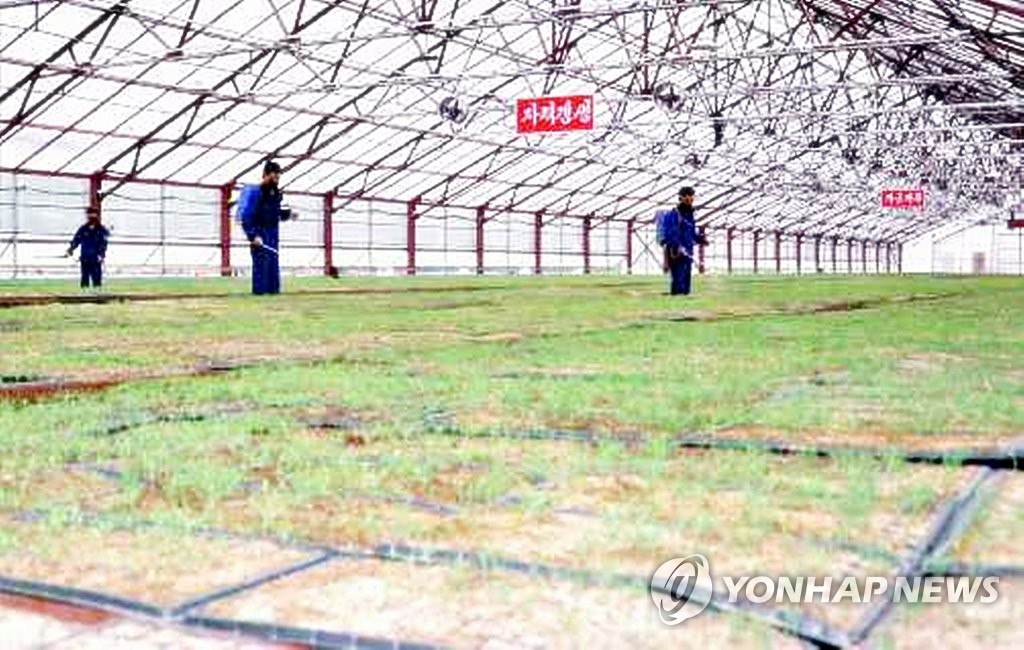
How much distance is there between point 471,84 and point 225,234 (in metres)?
8.69

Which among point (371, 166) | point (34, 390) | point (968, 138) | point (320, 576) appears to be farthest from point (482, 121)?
point (320, 576)

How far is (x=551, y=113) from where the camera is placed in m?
A: 20.1

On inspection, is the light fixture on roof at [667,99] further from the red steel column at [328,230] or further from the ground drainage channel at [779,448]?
the ground drainage channel at [779,448]

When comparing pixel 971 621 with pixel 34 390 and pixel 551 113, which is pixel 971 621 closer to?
pixel 34 390

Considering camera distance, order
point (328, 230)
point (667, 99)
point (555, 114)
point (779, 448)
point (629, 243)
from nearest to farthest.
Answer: point (779, 448) < point (555, 114) < point (667, 99) < point (328, 230) < point (629, 243)

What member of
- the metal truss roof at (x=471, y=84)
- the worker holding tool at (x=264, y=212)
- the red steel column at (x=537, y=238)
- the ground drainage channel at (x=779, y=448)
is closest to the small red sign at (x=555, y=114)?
the metal truss roof at (x=471, y=84)

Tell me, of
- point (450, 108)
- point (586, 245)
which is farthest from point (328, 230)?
point (586, 245)

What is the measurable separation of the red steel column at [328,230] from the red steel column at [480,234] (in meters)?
7.54

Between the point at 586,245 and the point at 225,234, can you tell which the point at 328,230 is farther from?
the point at 586,245

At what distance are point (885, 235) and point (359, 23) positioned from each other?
66.5 metres

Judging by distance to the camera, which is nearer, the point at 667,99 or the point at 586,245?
the point at 667,99

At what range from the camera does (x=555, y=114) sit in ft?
65.7

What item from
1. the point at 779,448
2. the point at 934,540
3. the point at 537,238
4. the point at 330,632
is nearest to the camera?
the point at 330,632

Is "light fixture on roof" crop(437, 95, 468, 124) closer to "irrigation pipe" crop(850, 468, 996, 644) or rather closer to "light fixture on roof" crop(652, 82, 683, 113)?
"light fixture on roof" crop(652, 82, 683, 113)
